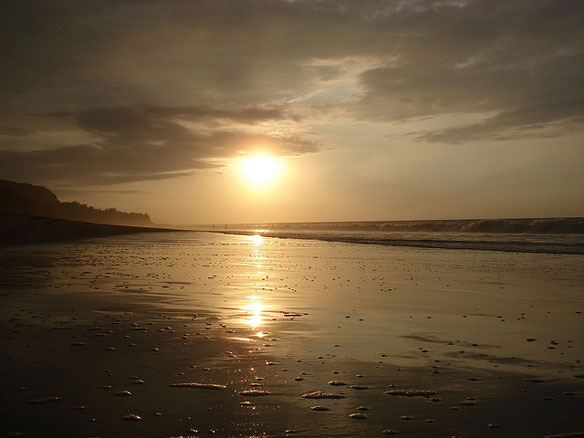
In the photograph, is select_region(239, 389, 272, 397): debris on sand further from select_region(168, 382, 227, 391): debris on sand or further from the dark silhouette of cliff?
the dark silhouette of cliff


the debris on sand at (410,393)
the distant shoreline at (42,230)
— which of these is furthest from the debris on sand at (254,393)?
the distant shoreline at (42,230)

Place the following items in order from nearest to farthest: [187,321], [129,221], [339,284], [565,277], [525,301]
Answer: [187,321]
[525,301]
[339,284]
[565,277]
[129,221]

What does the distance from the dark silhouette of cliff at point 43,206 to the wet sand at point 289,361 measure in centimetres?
6243

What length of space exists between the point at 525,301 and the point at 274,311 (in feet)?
20.2

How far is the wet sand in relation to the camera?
14.8 ft

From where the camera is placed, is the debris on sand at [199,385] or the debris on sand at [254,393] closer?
the debris on sand at [254,393]

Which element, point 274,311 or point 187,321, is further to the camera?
point 274,311

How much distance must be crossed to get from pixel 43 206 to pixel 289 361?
9646cm

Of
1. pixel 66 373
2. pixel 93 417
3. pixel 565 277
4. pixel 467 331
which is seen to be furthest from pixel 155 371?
pixel 565 277

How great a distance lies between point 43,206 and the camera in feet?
296

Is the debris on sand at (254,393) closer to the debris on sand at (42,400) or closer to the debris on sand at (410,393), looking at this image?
the debris on sand at (410,393)

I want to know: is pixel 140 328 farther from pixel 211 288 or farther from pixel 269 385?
pixel 211 288

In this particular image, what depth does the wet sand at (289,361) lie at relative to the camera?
450cm

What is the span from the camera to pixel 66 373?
5.80 metres
